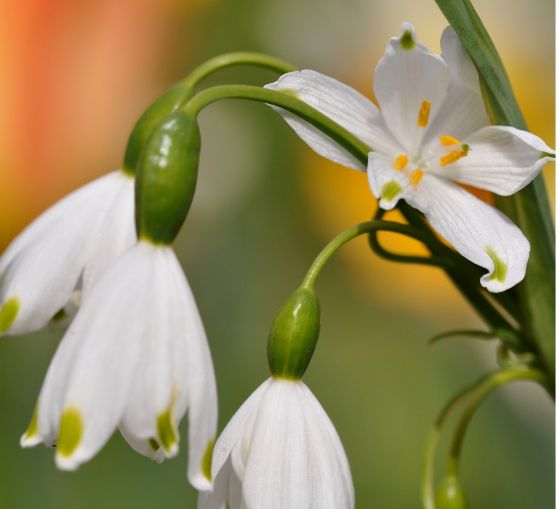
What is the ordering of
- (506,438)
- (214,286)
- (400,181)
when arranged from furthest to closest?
(214,286) < (506,438) < (400,181)

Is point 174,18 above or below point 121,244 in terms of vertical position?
above

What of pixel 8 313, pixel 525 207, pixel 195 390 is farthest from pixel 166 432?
pixel 525 207

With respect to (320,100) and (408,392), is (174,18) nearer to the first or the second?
(408,392)

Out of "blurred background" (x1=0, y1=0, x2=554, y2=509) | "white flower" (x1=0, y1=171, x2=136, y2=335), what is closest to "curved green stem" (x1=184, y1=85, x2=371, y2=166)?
"white flower" (x1=0, y1=171, x2=136, y2=335)

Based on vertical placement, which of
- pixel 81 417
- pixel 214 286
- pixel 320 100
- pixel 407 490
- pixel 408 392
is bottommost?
pixel 407 490

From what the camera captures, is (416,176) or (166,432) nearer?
(166,432)

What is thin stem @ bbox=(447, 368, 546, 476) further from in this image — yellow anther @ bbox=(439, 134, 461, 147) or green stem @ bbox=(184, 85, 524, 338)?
yellow anther @ bbox=(439, 134, 461, 147)

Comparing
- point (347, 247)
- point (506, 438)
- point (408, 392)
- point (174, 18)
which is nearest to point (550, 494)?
point (506, 438)

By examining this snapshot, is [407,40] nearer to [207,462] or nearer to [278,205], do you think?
[207,462]
